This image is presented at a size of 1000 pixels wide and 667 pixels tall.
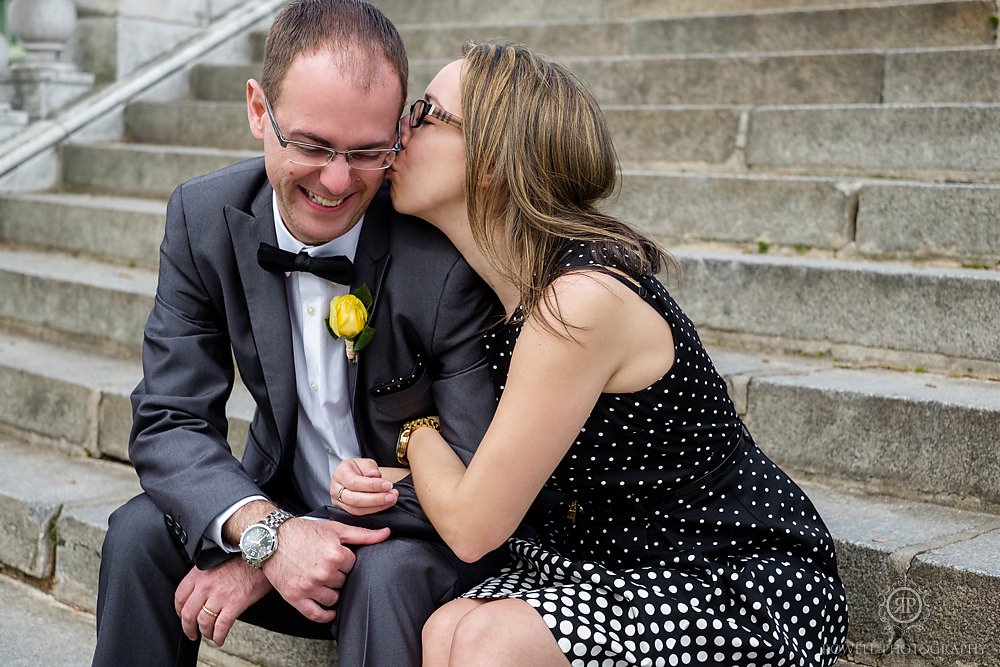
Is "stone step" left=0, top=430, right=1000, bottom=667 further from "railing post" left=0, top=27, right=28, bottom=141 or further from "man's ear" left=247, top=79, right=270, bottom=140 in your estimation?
"railing post" left=0, top=27, right=28, bottom=141

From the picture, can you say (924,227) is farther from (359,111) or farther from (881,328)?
(359,111)

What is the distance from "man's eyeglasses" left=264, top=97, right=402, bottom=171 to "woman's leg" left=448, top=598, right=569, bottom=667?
0.89 m

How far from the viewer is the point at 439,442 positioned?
2312 mm

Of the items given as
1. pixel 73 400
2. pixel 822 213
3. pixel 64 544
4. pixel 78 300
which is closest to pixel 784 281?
pixel 822 213

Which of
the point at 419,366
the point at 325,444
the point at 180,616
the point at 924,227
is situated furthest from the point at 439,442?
the point at 924,227

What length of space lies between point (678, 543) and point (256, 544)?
79cm

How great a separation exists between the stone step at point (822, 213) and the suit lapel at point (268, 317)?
5.80 feet

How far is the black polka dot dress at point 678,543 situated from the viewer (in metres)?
2.03

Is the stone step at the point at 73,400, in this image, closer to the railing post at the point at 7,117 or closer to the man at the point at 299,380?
the man at the point at 299,380

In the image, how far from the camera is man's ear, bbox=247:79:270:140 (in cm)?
241

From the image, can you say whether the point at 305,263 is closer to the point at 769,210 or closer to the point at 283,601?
the point at 283,601

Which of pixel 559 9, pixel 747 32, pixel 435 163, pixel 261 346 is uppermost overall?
pixel 559 9

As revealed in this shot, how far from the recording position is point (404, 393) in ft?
7.84

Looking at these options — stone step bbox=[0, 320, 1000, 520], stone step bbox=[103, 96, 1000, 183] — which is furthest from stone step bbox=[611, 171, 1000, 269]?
stone step bbox=[0, 320, 1000, 520]
